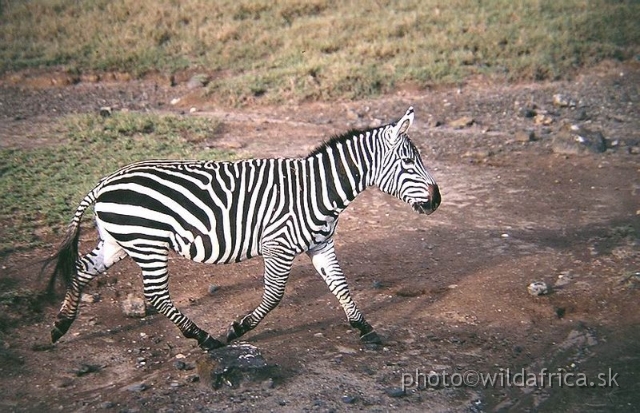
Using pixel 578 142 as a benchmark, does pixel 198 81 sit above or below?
above

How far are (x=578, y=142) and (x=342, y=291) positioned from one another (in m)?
5.95

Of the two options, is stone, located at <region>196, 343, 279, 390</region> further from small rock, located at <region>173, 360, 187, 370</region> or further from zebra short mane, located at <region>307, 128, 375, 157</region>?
zebra short mane, located at <region>307, 128, 375, 157</region>

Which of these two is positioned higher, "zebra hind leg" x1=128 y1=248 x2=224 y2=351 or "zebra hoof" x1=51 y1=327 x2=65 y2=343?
"zebra hind leg" x1=128 y1=248 x2=224 y2=351

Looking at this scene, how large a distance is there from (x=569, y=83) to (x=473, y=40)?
2.12 meters

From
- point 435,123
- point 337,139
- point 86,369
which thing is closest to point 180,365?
point 86,369

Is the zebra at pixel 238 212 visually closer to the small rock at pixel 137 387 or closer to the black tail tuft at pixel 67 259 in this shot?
the black tail tuft at pixel 67 259

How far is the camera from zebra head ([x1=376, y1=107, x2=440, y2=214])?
18.8ft

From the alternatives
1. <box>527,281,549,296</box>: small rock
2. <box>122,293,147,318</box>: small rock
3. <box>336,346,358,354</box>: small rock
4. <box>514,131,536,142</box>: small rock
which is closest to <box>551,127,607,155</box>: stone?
<box>514,131,536,142</box>: small rock

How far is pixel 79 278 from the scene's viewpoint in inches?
225

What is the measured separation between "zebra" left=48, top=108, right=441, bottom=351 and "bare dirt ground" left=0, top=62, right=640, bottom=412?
383 mm

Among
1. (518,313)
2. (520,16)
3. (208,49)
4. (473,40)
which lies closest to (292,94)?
(208,49)

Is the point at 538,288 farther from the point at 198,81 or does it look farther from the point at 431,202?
the point at 198,81

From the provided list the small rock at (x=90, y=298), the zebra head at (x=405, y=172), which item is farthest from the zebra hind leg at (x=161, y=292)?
the zebra head at (x=405, y=172)

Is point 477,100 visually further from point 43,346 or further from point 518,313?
point 43,346
